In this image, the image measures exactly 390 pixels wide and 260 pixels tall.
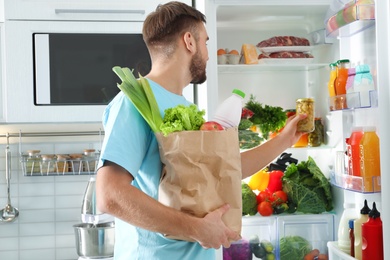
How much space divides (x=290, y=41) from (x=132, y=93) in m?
1.35

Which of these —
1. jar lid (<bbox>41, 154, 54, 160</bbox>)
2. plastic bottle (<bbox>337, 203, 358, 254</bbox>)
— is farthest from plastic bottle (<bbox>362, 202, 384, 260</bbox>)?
jar lid (<bbox>41, 154, 54, 160</bbox>)

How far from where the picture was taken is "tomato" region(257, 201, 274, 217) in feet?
8.69

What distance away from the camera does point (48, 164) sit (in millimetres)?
3146

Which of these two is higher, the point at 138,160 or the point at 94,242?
the point at 138,160

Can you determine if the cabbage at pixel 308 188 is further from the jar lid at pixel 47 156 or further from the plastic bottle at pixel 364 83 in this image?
the jar lid at pixel 47 156

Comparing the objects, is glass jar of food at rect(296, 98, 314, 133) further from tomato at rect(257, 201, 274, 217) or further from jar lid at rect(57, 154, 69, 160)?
jar lid at rect(57, 154, 69, 160)

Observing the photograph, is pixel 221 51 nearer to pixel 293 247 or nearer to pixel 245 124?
pixel 245 124

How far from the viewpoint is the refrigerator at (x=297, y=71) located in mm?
2387

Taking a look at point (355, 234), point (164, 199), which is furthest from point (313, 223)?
point (164, 199)

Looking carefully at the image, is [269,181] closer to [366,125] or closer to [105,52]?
[366,125]

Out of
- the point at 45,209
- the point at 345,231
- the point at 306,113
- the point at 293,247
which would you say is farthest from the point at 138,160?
the point at 45,209

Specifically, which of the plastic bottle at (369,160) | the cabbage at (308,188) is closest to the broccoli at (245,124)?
the cabbage at (308,188)

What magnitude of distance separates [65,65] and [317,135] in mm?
1164

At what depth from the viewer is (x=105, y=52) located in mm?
2867
